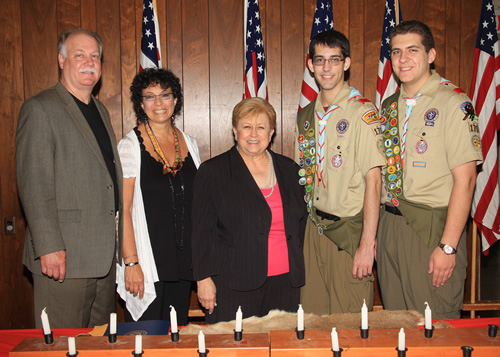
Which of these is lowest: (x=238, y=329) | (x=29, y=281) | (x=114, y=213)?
(x=29, y=281)

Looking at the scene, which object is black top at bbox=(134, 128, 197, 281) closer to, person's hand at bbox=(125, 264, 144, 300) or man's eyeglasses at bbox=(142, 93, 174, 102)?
person's hand at bbox=(125, 264, 144, 300)

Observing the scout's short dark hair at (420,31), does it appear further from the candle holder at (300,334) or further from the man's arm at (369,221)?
the candle holder at (300,334)

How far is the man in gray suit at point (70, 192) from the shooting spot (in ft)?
7.05

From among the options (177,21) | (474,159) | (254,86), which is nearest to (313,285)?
(474,159)

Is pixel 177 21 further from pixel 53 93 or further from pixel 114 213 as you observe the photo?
pixel 114 213

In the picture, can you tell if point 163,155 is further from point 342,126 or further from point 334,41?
point 334,41

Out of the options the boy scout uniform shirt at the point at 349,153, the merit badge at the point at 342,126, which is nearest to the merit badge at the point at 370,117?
the boy scout uniform shirt at the point at 349,153

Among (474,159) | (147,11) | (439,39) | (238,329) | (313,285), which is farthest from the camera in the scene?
(439,39)

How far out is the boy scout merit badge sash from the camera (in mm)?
2416

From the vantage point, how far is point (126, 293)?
8.58 feet

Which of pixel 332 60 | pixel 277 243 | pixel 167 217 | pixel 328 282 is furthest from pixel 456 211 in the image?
pixel 167 217

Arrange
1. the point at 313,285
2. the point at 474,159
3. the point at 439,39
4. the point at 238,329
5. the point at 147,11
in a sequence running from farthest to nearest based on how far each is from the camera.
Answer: the point at 439,39 < the point at 147,11 < the point at 313,285 < the point at 474,159 < the point at 238,329

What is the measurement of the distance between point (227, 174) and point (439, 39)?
2583 mm

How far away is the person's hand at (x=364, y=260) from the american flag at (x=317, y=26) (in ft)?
5.00
